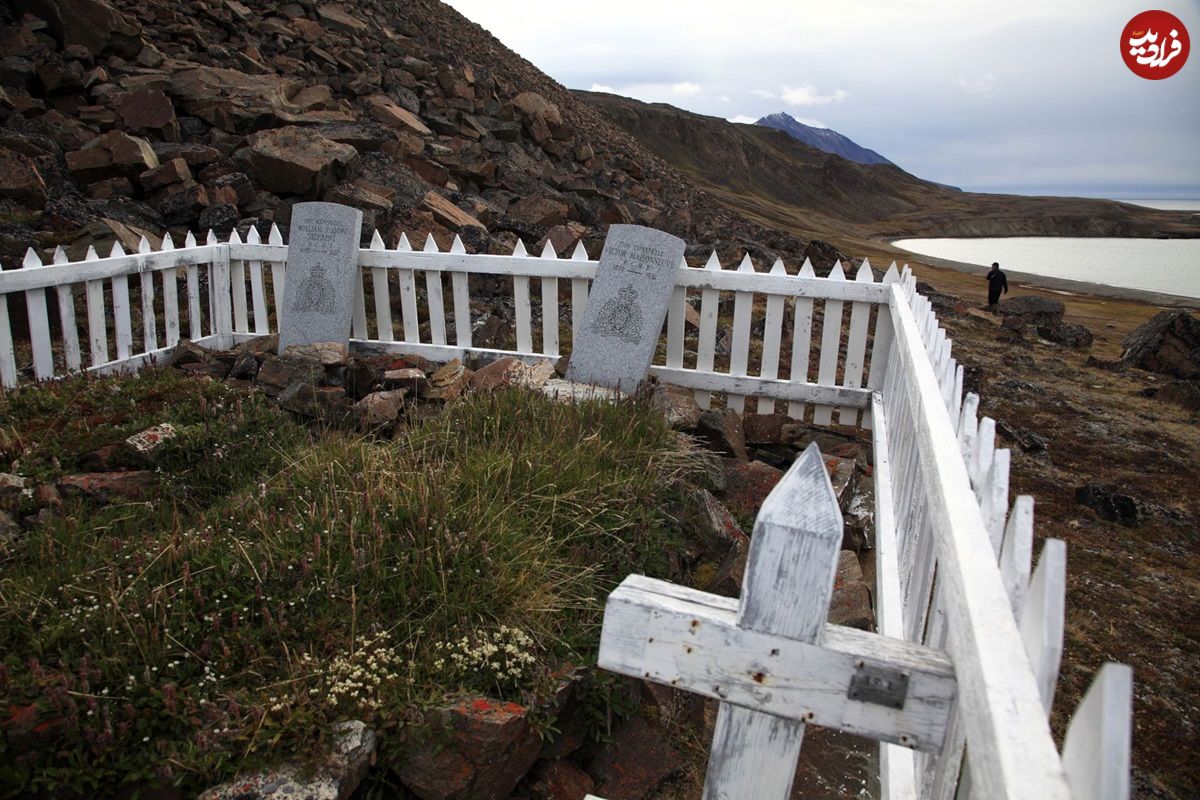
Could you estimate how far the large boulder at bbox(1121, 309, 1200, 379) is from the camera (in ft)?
34.8

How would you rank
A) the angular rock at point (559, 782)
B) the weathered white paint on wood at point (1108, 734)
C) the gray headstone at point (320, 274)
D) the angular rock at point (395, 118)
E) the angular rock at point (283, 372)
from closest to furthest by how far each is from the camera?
the weathered white paint on wood at point (1108, 734) → the angular rock at point (559, 782) → the angular rock at point (283, 372) → the gray headstone at point (320, 274) → the angular rock at point (395, 118)

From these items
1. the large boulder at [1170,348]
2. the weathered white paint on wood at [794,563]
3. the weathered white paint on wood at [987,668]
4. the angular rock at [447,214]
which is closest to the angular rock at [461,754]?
the weathered white paint on wood at [794,563]

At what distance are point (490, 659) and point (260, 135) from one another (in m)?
10.7

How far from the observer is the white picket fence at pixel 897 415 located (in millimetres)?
1003

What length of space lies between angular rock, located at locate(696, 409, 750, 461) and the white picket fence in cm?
96

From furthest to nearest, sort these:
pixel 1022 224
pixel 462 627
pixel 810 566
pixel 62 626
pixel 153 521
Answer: pixel 1022 224 < pixel 153 521 < pixel 462 627 < pixel 62 626 < pixel 810 566

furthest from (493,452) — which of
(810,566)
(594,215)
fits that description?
(594,215)

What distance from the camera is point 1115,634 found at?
3898 mm

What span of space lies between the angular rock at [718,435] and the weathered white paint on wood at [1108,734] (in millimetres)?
4496

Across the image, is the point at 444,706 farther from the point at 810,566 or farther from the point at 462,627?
the point at 810,566

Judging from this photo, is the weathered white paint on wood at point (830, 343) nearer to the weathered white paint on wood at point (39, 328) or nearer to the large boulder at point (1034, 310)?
the weathered white paint on wood at point (39, 328)

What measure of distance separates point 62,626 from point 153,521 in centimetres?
115

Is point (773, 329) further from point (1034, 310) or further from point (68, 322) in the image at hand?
point (1034, 310)

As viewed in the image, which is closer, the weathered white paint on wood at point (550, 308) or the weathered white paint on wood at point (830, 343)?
the weathered white paint on wood at point (830, 343)
